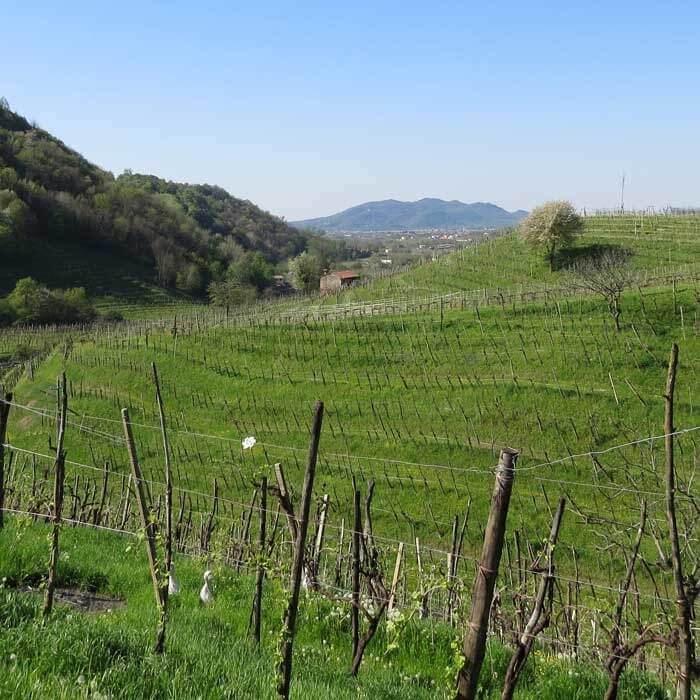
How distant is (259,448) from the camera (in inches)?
1020

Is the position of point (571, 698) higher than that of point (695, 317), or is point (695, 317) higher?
point (695, 317)

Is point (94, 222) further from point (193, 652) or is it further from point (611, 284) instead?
point (193, 652)

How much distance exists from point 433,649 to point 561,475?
16386 millimetres

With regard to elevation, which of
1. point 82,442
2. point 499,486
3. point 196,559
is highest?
point 499,486

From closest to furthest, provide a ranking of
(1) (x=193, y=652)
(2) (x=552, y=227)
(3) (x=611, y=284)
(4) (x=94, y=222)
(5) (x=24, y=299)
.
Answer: (1) (x=193, y=652)
(3) (x=611, y=284)
(2) (x=552, y=227)
(5) (x=24, y=299)
(4) (x=94, y=222)

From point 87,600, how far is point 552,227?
144 feet

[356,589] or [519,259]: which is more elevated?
[519,259]

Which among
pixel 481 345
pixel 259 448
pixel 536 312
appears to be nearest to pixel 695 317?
pixel 536 312

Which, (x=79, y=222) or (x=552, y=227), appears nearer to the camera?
(x=552, y=227)

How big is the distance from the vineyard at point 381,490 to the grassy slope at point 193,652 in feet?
0.10

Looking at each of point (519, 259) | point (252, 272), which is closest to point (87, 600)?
point (519, 259)

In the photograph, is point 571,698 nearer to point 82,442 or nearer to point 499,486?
point 499,486

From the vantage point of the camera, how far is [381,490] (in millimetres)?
21031

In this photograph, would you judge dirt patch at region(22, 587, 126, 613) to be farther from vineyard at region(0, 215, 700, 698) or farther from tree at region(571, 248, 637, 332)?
tree at region(571, 248, 637, 332)
